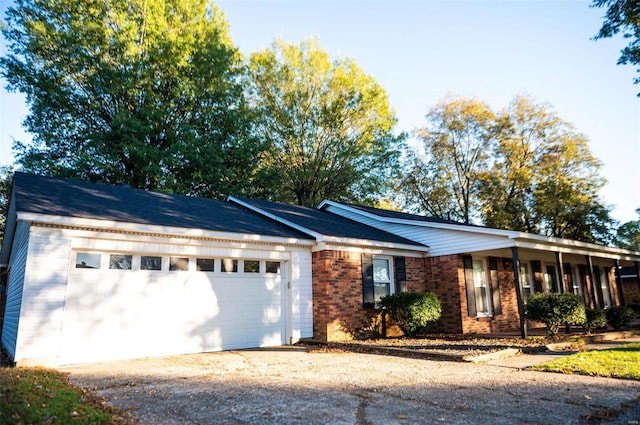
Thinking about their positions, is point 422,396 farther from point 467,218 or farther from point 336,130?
point 467,218

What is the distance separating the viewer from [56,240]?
8.45 metres

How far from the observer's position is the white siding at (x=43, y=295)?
7.92 metres

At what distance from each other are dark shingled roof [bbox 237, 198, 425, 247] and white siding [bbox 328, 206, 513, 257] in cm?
33

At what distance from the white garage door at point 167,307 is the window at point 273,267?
0.03 m

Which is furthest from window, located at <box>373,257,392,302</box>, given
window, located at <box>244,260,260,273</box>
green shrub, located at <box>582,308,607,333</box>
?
green shrub, located at <box>582,308,607,333</box>

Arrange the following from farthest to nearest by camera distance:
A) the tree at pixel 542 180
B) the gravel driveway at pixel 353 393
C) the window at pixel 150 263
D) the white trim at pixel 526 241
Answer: the tree at pixel 542 180
the white trim at pixel 526 241
the window at pixel 150 263
the gravel driveway at pixel 353 393

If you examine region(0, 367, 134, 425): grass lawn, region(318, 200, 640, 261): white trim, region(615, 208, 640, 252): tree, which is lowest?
region(0, 367, 134, 425): grass lawn

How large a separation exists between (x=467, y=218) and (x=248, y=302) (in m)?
25.5

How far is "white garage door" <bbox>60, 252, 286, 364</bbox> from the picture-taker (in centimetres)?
866

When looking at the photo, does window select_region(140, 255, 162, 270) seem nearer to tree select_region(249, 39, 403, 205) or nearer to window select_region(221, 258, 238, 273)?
window select_region(221, 258, 238, 273)

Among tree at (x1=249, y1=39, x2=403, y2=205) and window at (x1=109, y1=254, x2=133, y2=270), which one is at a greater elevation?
tree at (x1=249, y1=39, x2=403, y2=205)

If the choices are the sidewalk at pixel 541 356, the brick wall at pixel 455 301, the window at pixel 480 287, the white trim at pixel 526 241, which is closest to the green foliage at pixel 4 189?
the white trim at pixel 526 241

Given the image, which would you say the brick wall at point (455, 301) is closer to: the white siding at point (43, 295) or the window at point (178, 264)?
the window at point (178, 264)

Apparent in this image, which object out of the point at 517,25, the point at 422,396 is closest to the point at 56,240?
the point at 422,396
